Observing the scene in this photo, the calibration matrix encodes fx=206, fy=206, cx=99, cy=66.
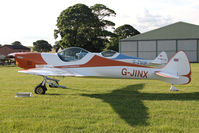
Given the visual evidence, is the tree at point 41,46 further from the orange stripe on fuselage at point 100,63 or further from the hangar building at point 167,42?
the orange stripe on fuselage at point 100,63

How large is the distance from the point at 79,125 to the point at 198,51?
4395cm

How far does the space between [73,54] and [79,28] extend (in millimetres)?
34005

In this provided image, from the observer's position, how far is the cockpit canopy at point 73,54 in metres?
8.94

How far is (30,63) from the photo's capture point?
9.13 metres

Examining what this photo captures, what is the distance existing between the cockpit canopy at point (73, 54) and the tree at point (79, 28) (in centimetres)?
3220

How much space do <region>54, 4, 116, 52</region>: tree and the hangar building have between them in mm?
7369

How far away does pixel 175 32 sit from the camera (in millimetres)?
44375

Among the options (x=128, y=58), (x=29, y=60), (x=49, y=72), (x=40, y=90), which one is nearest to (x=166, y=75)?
(x=49, y=72)

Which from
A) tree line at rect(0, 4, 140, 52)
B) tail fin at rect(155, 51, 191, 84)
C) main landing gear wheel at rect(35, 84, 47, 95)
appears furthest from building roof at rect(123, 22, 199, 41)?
main landing gear wheel at rect(35, 84, 47, 95)

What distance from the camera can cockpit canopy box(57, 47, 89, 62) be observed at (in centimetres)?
894

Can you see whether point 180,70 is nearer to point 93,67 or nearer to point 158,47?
point 93,67

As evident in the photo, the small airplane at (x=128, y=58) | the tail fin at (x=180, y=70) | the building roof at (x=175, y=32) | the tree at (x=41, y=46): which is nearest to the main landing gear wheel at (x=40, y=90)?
the tail fin at (x=180, y=70)

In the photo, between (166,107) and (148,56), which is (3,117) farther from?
(148,56)

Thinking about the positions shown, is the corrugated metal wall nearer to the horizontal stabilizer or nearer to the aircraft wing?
the horizontal stabilizer
